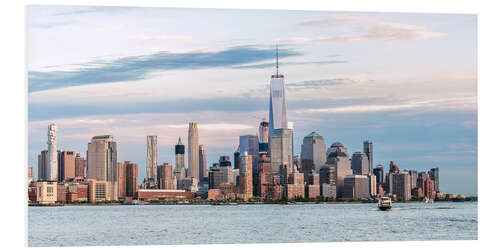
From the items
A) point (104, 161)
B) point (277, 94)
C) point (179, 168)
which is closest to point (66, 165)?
point (104, 161)

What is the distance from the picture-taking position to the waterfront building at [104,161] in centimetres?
2855

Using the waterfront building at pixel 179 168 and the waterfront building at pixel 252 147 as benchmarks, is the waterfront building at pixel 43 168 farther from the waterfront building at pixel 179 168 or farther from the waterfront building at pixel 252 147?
the waterfront building at pixel 252 147

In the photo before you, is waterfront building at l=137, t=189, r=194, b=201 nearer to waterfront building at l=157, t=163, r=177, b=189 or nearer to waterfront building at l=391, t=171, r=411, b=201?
waterfront building at l=157, t=163, r=177, b=189

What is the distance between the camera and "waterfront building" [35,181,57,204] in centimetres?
3339

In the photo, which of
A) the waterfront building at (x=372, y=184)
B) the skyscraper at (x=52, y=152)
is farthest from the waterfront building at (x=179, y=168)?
the waterfront building at (x=372, y=184)

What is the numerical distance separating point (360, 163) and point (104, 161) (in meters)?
10.6

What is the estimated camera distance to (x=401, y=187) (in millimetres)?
42094

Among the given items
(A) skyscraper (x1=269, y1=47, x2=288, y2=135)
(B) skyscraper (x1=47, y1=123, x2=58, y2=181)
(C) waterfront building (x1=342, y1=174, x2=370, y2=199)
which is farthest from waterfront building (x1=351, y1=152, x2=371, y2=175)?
(B) skyscraper (x1=47, y1=123, x2=58, y2=181)

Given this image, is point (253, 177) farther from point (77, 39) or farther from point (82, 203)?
point (77, 39)

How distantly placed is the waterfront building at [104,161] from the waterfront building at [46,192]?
5.97 feet

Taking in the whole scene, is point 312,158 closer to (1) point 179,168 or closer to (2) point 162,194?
(1) point 179,168

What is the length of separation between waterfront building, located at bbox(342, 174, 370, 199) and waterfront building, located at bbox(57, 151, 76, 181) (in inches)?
521

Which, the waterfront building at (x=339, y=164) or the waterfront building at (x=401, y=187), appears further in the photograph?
the waterfront building at (x=401, y=187)

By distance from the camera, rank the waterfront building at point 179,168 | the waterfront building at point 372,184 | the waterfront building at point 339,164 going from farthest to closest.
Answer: the waterfront building at point 372,184 < the waterfront building at point 179,168 < the waterfront building at point 339,164
